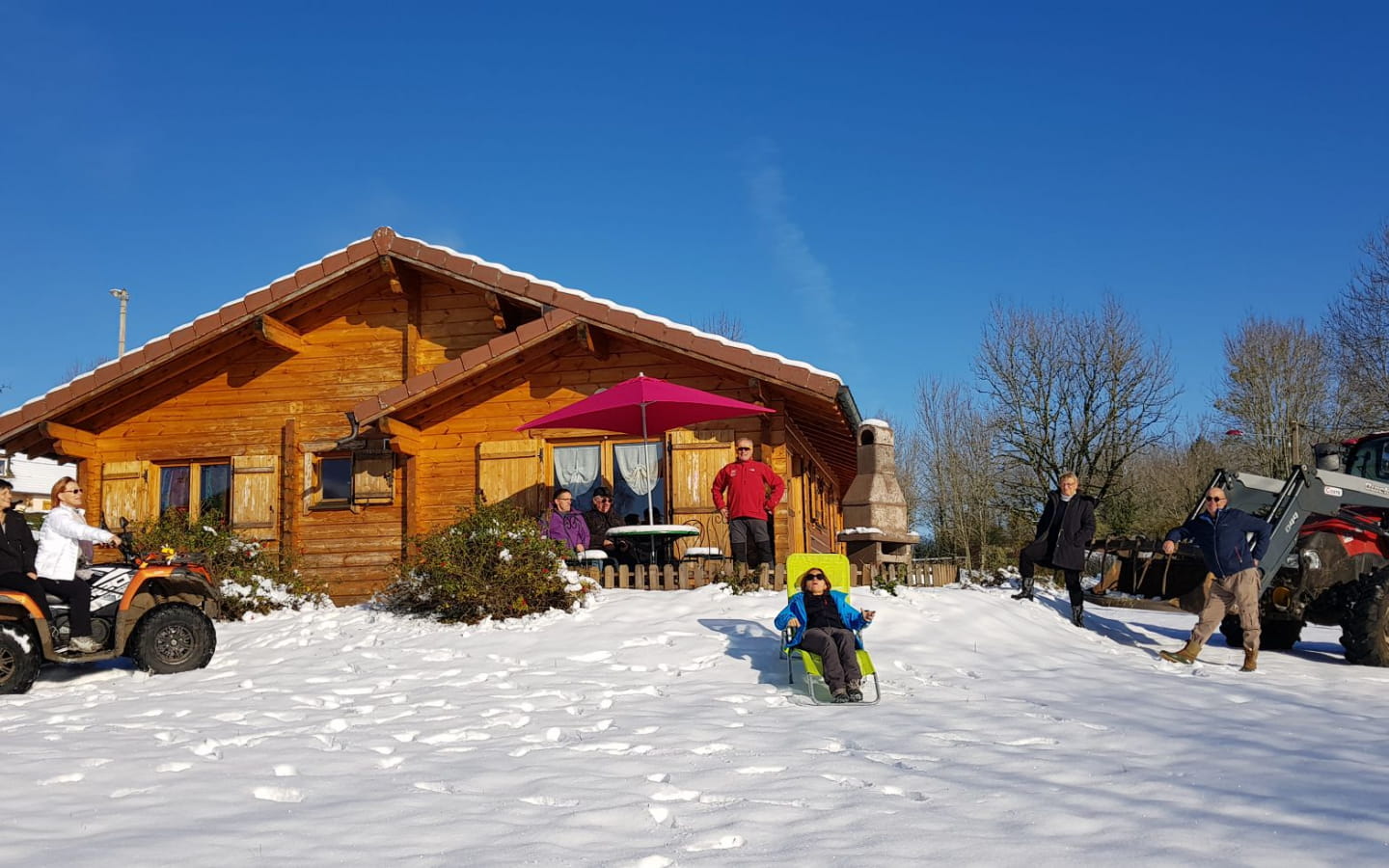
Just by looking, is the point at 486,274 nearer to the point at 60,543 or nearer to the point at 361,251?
the point at 361,251

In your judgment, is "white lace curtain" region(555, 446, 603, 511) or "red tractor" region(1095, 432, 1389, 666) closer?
"red tractor" region(1095, 432, 1389, 666)

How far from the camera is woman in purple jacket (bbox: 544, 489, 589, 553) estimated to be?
37.9 feet

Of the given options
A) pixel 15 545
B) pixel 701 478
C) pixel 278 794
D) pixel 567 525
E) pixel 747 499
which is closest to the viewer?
pixel 278 794

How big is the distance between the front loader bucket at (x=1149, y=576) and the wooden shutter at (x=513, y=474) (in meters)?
6.64

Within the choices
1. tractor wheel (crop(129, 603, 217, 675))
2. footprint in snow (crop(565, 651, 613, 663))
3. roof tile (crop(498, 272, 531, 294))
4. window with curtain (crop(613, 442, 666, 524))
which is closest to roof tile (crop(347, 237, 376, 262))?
roof tile (crop(498, 272, 531, 294))

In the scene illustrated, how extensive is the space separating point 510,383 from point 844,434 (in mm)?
4995

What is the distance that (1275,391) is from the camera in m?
31.0

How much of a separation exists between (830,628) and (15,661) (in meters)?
5.58

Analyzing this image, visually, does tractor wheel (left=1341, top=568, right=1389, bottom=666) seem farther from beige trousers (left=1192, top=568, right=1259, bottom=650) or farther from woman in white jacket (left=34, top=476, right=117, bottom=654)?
woman in white jacket (left=34, top=476, right=117, bottom=654)

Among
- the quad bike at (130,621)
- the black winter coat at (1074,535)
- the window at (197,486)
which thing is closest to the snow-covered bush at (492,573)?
the quad bike at (130,621)

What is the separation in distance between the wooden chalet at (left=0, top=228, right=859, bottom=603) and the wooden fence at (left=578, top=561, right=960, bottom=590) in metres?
1.56

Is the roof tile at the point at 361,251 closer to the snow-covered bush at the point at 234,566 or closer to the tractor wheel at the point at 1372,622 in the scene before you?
the snow-covered bush at the point at 234,566

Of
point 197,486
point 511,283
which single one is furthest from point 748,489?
point 197,486

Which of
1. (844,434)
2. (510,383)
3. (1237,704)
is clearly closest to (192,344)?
(510,383)
